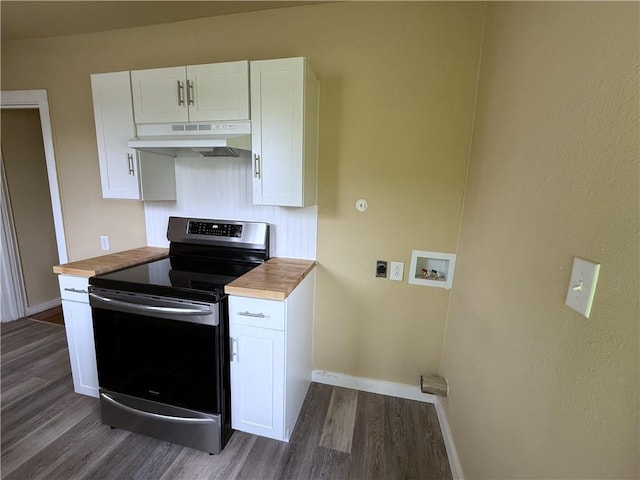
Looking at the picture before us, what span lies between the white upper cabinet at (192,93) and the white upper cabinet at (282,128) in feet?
0.30

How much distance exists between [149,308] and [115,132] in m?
1.22

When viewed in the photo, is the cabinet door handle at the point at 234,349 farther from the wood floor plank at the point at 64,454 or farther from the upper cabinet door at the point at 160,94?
the upper cabinet door at the point at 160,94

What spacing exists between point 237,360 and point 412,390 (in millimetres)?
1274

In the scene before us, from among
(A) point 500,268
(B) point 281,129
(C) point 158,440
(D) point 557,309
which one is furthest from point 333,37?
(C) point 158,440

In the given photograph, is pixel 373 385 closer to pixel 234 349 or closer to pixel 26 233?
pixel 234 349

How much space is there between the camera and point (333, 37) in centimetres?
173

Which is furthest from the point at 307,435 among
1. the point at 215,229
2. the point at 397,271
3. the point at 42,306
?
the point at 42,306

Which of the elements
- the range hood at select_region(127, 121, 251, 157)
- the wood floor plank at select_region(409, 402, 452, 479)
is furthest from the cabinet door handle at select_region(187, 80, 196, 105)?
the wood floor plank at select_region(409, 402, 452, 479)

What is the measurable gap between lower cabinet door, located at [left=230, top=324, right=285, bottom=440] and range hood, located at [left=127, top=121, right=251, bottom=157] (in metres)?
0.99

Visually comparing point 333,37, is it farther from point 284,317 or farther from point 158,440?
point 158,440

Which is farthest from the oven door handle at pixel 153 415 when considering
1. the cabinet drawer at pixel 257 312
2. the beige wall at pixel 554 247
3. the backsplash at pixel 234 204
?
the beige wall at pixel 554 247

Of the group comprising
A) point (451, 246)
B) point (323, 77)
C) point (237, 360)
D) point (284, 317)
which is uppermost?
point (323, 77)

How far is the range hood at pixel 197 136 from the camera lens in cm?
153

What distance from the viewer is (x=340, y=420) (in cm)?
180
